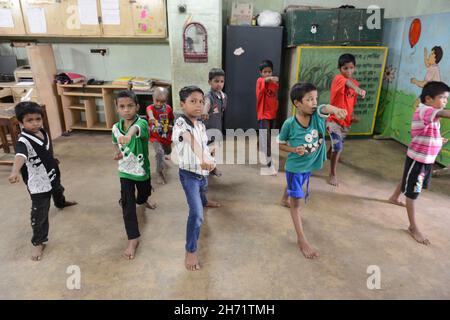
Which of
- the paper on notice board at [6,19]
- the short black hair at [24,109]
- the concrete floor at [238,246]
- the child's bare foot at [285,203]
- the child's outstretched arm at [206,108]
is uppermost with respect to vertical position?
the paper on notice board at [6,19]

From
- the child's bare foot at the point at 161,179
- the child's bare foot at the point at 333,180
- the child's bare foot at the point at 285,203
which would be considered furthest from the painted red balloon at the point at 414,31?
the child's bare foot at the point at 161,179

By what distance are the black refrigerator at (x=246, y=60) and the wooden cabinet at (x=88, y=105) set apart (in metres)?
1.55

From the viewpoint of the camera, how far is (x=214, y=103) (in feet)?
9.96

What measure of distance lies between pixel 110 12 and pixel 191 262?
12.3 feet

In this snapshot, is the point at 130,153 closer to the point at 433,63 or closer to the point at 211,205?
the point at 211,205

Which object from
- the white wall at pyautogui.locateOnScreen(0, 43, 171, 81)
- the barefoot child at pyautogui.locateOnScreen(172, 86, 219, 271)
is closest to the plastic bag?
the white wall at pyautogui.locateOnScreen(0, 43, 171, 81)

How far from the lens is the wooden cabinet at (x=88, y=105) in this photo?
4.76 m

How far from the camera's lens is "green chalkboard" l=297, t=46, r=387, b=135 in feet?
14.5

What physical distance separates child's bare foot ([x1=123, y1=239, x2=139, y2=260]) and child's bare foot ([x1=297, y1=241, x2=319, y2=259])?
115 centimetres

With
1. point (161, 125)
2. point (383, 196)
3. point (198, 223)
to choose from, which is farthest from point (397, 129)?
point (198, 223)

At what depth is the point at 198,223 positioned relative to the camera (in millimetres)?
1972

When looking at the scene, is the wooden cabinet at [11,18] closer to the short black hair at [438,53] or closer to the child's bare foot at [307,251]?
the child's bare foot at [307,251]

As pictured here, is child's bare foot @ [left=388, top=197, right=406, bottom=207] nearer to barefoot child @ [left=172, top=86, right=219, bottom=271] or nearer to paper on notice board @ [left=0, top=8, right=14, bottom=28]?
barefoot child @ [left=172, top=86, right=219, bottom=271]
